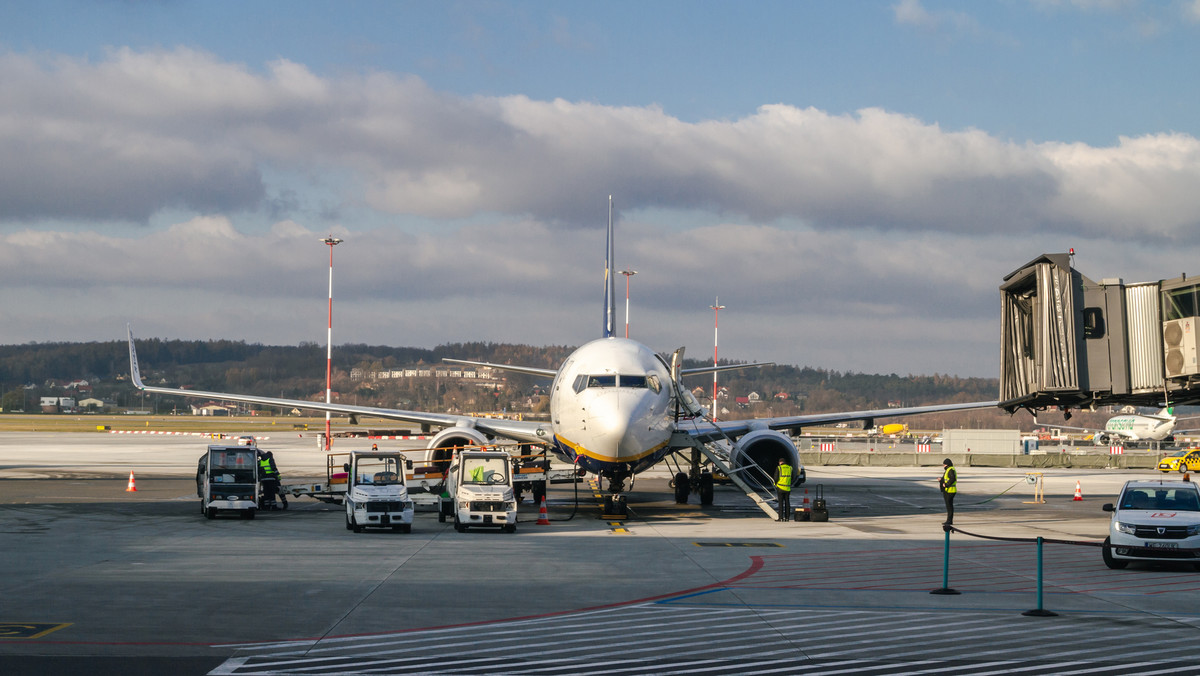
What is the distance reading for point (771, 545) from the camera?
22578 mm

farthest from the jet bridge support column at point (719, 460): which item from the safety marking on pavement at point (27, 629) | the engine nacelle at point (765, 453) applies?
the safety marking on pavement at point (27, 629)

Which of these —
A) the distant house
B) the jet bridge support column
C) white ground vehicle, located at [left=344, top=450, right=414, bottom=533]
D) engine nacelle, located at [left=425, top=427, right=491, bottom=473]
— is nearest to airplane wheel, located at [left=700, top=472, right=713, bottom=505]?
the jet bridge support column

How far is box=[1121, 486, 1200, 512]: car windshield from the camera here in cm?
2070

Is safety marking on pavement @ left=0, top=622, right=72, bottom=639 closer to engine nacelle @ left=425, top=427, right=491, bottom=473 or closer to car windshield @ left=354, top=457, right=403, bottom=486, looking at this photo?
car windshield @ left=354, top=457, right=403, bottom=486

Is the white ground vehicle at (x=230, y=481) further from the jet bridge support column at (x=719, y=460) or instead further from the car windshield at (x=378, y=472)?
the jet bridge support column at (x=719, y=460)

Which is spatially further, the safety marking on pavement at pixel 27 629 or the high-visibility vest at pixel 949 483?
the high-visibility vest at pixel 949 483

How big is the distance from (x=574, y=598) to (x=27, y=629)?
23.2ft

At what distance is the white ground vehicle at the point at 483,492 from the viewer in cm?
2492

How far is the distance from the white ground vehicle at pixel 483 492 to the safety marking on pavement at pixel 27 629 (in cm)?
1281

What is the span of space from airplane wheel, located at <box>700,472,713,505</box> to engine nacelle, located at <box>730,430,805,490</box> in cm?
130

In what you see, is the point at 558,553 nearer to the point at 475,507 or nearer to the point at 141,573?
the point at 475,507

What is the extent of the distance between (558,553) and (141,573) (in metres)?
7.71

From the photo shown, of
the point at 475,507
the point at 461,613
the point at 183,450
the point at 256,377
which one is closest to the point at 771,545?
the point at 475,507

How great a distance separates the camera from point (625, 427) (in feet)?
88.8
